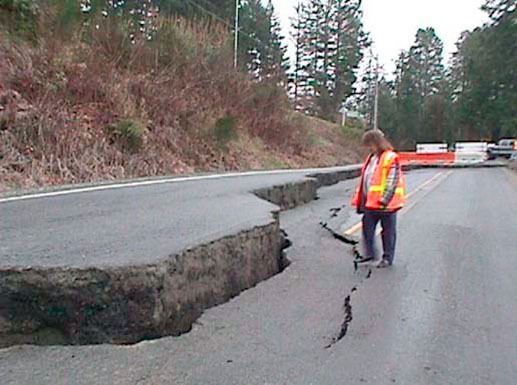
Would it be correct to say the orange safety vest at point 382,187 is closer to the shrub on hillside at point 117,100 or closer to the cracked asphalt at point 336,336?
the cracked asphalt at point 336,336

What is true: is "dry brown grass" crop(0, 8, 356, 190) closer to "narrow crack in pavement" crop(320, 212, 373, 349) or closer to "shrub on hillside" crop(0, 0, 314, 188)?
"shrub on hillside" crop(0, 0, 314, 188)

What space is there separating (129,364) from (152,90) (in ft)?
55.1

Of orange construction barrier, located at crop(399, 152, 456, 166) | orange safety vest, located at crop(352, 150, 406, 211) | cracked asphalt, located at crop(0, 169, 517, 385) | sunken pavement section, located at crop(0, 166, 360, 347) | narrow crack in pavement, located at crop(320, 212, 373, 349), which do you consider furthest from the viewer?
orange construction barrier, located at crop(399, 152, 456, 166)

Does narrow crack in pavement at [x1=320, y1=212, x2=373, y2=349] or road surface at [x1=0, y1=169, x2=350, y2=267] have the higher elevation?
road surface at [x1=0, y1=169, x2=350, y2=267]

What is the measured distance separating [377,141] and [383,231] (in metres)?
1.11

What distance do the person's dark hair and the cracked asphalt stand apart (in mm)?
1465

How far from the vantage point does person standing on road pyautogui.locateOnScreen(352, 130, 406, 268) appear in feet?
23.3

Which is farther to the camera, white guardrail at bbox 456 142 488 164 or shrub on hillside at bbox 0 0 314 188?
white guardrail at bbox 456 142 488 164

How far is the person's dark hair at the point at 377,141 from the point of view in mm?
7117

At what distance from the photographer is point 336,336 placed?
459 cm

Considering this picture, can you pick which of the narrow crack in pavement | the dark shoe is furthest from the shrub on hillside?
the dark shoe

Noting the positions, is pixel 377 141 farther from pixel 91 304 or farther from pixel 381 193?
pixel 91 304

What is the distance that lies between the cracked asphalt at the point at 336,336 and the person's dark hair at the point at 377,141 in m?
1.46

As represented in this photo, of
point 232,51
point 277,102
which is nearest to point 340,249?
point 232,51
